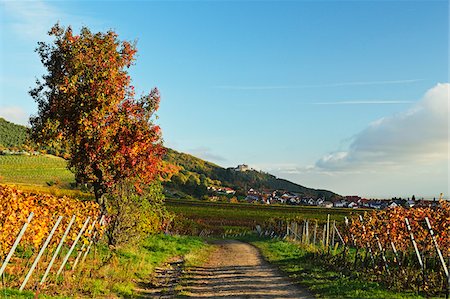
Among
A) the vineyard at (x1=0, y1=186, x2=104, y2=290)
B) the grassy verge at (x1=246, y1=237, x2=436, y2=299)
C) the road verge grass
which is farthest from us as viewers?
the grassy verge at (x1=246, y1=237, x2=436, y2=299)

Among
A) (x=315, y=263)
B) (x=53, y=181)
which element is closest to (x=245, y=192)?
(x=53, y=181)

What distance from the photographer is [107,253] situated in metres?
19.6

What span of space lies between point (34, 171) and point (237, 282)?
3721 inches

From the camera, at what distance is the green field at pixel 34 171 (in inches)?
3612

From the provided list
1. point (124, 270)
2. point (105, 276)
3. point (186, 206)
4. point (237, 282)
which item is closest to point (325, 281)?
point (237, 282)

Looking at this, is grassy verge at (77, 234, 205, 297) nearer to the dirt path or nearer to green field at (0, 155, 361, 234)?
the dirt path

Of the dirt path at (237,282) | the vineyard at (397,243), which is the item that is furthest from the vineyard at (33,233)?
the vineyard at (397,243)

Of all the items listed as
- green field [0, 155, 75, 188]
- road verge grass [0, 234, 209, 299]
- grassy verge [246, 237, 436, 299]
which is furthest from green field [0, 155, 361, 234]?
grassy verge [246, 237, 436, 299]

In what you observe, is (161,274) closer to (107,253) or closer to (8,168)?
(107,253)

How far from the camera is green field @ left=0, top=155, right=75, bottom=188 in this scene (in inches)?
3612

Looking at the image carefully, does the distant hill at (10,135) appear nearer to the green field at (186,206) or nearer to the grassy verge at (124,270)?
the green field at (186,206)

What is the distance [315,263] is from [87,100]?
12624 millimetres

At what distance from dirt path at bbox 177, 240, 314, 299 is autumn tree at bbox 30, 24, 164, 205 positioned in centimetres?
529

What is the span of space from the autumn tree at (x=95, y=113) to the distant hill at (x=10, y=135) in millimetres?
124011
